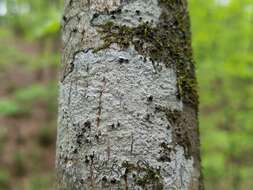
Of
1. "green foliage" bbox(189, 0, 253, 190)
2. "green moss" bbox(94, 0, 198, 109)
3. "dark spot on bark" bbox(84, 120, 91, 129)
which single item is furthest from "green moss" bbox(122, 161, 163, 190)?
"green foliage" bbox(189, 0, 253, 190)

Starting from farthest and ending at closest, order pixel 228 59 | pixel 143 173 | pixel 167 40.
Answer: pixel 228 59, pixel 167 40, pixel 143 173

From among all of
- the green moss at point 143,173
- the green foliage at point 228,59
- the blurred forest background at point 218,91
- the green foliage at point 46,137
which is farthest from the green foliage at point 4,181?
the green moss at point 143,173

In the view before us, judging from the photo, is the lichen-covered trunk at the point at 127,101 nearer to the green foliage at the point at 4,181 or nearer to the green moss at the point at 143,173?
the green moss at the point at 143,173

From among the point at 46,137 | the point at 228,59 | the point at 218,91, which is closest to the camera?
the point at 228,59

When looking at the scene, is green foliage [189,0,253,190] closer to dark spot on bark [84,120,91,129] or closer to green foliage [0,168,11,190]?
dark spot on bark [84,120,91,129]

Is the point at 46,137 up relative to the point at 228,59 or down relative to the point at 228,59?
down

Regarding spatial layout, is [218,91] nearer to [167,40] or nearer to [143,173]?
[167,40]

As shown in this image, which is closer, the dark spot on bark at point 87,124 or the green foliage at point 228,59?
the dark spot on bark at point 87,124

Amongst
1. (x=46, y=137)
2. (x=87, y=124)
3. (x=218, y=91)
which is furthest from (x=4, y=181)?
(x=87, y=124)
